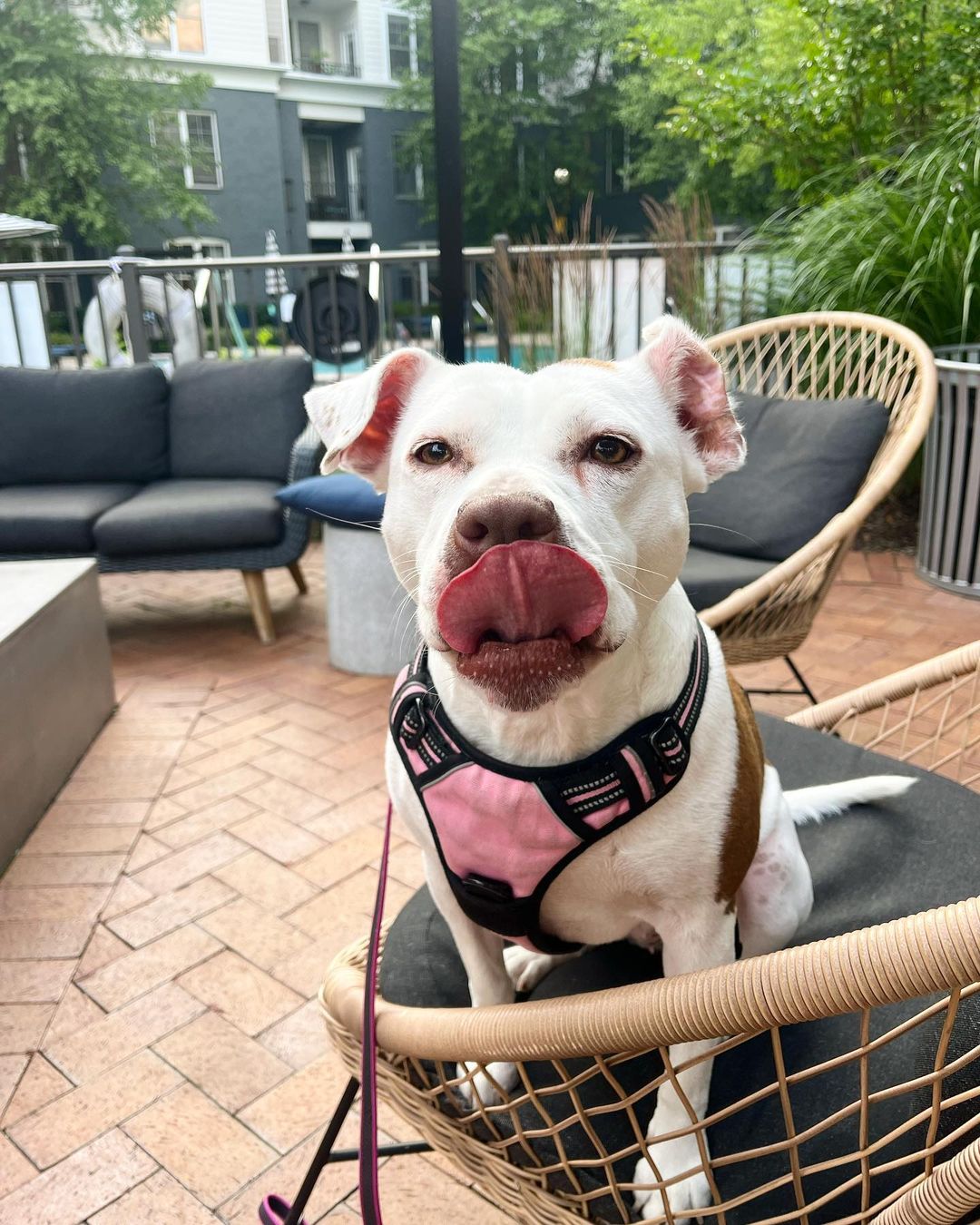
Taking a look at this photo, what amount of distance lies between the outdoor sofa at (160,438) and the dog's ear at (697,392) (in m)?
2.77

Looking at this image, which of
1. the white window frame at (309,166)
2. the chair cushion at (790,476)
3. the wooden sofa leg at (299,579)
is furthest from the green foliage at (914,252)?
the white window frame at (309,166)

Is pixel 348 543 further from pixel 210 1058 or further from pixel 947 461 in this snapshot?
pixel 947 461

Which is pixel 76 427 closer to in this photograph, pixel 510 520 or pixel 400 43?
pixel 510 520

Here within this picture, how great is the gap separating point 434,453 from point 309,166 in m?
14.0

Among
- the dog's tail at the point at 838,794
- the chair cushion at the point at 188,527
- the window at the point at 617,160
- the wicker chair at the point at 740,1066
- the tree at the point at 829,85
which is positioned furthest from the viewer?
the window at the point at 617,160

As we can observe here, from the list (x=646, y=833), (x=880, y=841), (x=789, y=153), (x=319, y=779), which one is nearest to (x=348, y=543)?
(x=319, y=779)

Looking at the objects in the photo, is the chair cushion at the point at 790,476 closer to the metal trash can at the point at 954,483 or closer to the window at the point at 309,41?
the metal trash can at the point at 954,483

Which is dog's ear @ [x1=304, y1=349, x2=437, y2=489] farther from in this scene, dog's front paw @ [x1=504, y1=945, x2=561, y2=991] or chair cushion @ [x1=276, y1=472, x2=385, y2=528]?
chair cushion @ [x1=276, y1=472, x2=385, y2=528]

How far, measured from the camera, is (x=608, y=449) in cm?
90

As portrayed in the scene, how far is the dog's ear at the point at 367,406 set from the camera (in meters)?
1.01

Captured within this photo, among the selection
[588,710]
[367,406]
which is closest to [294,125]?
[367,406]

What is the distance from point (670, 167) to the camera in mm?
14992

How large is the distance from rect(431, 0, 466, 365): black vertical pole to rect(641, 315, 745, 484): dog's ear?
1705mm

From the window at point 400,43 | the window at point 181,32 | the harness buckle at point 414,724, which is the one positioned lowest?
the harness buckle at point 414,724
